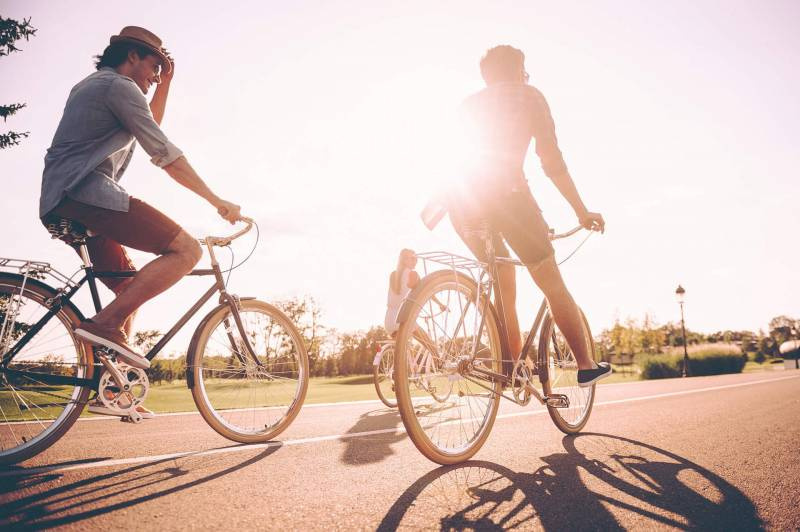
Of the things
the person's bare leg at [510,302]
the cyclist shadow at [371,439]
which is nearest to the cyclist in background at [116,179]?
the cyclist shadow at [371,439]

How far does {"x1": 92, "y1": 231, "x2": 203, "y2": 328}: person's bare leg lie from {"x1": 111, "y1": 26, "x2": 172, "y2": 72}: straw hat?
1.30 metres

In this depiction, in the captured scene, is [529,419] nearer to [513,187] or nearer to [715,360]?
[513,187]

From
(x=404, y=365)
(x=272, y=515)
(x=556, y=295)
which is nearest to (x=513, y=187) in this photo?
(x=556, y=295)

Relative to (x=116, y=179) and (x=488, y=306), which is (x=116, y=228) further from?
(x=488, y=306)

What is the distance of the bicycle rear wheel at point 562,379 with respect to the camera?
11.1 feet

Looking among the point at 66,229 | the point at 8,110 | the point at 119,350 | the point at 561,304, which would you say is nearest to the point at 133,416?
the point at 119,350

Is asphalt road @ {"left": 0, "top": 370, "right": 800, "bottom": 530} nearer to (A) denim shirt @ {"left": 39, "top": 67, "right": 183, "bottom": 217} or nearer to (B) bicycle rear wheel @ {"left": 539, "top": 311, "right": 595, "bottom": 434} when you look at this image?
(B) bicycle rear wheel @ {"left": 539, "top": 311, "right": 595, "bottom": 434}

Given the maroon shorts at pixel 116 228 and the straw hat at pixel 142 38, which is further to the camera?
the straw hat at pixel 142 38

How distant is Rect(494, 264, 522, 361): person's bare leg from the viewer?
3.22 metres

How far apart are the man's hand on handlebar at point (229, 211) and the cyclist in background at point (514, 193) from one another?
1.58 meters

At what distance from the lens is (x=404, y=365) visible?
7.73 ft

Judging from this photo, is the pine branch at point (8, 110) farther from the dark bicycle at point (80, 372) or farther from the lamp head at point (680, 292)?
the lamp head at point (680, 292)

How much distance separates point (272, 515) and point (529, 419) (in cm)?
313

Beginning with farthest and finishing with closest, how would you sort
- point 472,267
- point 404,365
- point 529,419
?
point 529,419 → point 472,267 → point 404,365
